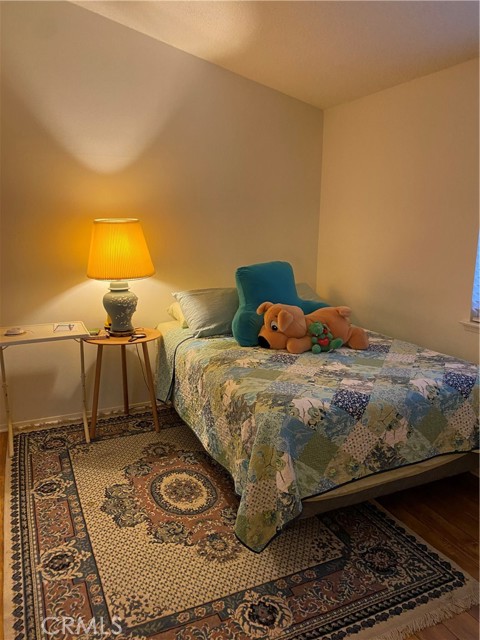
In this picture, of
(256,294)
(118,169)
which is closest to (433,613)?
(256,294)

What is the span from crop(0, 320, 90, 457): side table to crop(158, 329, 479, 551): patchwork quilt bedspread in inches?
27.6

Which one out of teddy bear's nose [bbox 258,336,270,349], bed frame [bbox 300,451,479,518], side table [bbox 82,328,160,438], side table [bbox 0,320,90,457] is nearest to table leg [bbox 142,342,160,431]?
side table [bbox 82,328,160,438]

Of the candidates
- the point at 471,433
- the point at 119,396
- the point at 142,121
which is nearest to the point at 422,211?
the point at 471,433

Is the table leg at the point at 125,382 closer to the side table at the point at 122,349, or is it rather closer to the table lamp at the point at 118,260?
the side table at the point at 122,349

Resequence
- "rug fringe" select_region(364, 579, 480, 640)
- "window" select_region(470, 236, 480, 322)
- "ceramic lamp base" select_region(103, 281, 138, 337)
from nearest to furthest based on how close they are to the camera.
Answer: "rug fringe" select_region(364, 579, 480, 640)
"window" select_region(470, 236, 480, 322)
"ceramic lamp base" select_region(103, 281, 138, 337)

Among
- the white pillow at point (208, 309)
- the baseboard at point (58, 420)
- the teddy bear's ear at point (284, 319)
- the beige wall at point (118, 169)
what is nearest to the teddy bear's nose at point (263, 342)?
the teddy bear's ear at point (284, 319)

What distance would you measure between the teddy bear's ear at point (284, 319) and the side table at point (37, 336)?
108cm

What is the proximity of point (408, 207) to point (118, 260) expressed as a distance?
5.78 ft

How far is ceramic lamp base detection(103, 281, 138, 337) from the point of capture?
2.84 m

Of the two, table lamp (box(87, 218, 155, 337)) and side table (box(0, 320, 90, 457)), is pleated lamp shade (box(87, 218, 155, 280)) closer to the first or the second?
table lamp (box(87, 218, 155, 337))

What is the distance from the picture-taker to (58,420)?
10.3 feet

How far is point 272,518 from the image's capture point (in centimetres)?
173

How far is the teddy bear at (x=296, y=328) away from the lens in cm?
262

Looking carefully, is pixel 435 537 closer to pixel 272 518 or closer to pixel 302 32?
pixel 272 518
